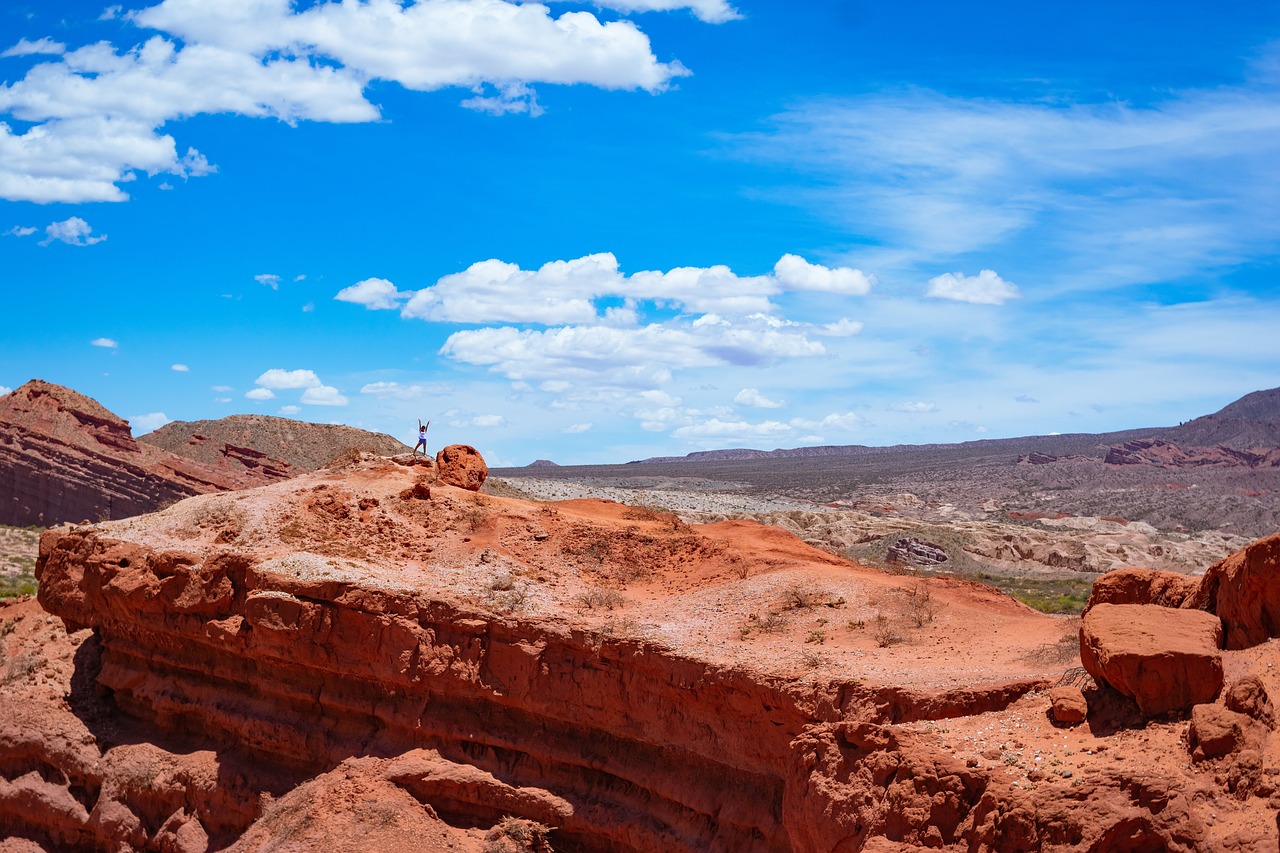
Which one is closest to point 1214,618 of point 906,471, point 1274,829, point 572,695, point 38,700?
point 1274,829

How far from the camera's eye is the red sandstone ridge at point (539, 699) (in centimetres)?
883

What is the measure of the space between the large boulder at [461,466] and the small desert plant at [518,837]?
386 inches

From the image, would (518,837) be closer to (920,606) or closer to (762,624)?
(762,624)

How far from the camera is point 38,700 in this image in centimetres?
1764

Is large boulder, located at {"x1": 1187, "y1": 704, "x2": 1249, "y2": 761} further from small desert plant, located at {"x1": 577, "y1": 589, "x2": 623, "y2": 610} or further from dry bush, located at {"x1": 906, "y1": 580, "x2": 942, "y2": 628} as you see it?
small desert plant, located at {"x1": 577, "y1": 589, "x2": 623, "y2": 610}

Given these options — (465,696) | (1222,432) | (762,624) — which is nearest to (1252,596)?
(762,624)

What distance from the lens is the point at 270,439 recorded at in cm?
5762

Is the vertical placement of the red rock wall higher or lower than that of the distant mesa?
lower

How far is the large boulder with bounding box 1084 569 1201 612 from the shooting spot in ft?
36.4

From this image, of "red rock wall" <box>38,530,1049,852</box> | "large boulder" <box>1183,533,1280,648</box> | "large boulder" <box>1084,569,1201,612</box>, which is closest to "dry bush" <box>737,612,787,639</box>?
"red rock wall" <box>38,530,1049,852</box>

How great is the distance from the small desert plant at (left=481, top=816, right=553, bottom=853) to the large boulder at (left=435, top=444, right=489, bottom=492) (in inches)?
386

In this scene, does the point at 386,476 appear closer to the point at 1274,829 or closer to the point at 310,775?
the point at 310,775

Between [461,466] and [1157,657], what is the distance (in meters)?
16.2

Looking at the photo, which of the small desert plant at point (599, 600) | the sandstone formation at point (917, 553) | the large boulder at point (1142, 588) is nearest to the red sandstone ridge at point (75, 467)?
the sandstone formation at point (917, 553)
